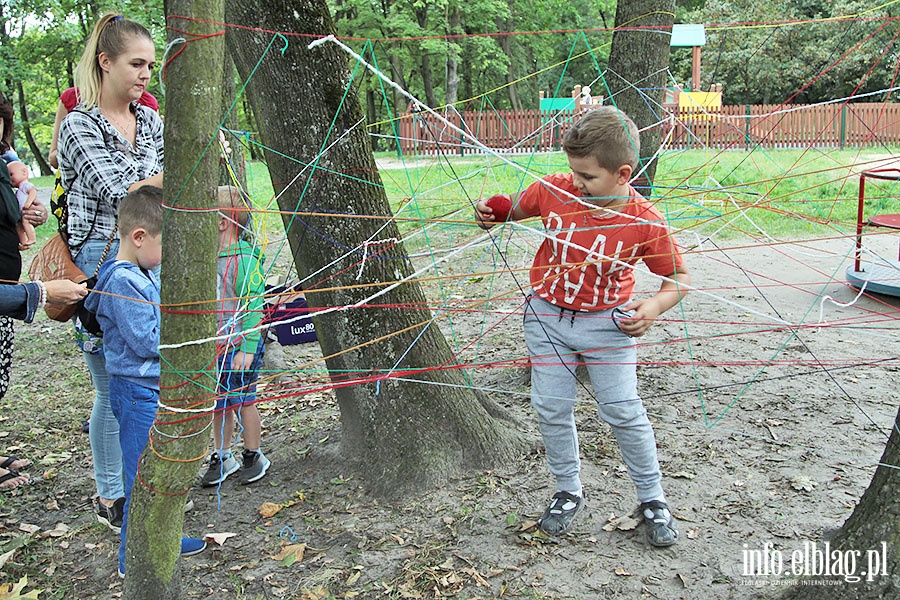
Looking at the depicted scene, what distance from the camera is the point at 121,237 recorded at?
8.86ft

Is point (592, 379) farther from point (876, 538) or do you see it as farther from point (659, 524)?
point (876, 538)

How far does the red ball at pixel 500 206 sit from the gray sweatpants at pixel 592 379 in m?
0.31

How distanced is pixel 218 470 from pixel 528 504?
145 centimetres

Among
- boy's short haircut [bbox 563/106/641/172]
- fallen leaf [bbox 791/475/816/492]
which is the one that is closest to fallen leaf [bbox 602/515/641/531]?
fallen leaf [bbox 791/475/816/492]

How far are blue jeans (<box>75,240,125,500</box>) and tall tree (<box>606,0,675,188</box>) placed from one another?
8.30ft

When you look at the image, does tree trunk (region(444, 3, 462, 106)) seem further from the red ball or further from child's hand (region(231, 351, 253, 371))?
the red ball

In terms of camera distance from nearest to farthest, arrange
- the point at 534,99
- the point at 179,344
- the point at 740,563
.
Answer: the point at 179,344 → the point at 740,563 → the point at 534,99

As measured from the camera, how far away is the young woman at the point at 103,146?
9.39 ft

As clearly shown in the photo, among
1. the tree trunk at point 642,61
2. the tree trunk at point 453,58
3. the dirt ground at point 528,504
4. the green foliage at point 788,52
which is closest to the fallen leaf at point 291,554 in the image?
the dirt ground at point 528,504

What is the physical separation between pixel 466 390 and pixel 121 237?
1.54m

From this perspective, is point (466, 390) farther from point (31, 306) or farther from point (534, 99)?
point (534, 99)

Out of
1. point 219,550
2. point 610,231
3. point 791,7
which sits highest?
point 791,7

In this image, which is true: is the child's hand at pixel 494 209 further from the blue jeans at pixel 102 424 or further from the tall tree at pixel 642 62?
the blue jeans at pixel 102 424

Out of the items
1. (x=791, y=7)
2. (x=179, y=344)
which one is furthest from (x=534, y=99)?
(x=179, y=344)
